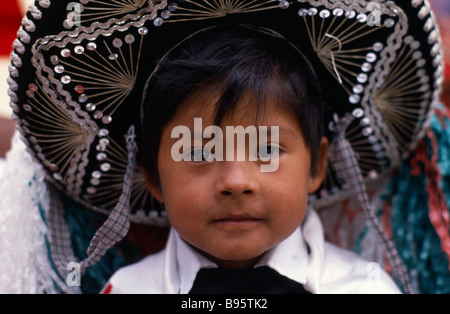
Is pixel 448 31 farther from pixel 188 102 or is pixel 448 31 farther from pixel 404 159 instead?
pixel 188 102

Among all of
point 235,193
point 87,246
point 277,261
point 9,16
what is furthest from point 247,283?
point 9,16

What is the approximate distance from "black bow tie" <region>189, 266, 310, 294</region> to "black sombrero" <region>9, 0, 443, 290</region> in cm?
26

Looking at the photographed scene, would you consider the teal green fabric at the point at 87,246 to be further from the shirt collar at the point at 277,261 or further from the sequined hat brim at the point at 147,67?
the shirt collar at the point at 277,261

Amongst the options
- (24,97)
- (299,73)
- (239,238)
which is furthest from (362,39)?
(24,97)

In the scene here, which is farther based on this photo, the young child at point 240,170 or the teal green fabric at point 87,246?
the teal green fabric at point 87,246

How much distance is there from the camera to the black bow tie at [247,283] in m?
0.99

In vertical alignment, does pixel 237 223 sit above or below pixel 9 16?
below

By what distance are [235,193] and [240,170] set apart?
0.04 m

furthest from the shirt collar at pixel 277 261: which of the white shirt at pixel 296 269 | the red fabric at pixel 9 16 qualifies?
the red fabric at pixel 9 16

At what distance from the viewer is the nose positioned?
86cm

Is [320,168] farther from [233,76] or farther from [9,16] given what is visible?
[9,16]

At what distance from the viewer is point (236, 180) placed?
2.82ft

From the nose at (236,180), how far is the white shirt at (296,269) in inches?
7.2

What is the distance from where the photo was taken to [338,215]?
1.21 metres
